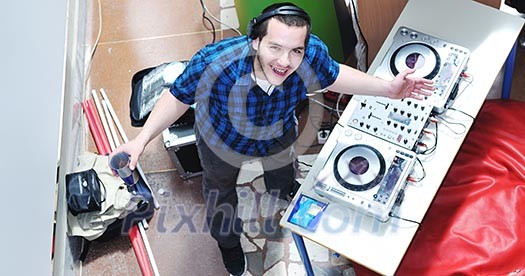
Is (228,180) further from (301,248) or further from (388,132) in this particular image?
(388,132)

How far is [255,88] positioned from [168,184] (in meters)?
1.00

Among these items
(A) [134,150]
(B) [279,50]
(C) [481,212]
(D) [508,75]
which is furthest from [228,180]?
(D) [508,75]

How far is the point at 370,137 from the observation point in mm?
2023

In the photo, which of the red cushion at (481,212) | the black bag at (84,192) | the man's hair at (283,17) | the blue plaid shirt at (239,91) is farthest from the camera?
the black bag at (84,192)

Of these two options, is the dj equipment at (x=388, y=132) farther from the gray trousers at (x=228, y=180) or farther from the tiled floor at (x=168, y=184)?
the tiled floor at (x=168, y=184)

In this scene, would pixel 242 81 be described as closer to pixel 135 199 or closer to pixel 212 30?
pixel 135 199

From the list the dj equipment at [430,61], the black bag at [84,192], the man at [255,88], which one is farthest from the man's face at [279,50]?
the black bag at [84,192]

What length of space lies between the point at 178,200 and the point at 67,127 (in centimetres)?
50

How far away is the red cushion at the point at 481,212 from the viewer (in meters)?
2.12

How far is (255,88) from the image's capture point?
1.79 m

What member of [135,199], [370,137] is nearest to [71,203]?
[135,199]

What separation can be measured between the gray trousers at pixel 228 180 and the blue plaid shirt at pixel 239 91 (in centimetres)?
7

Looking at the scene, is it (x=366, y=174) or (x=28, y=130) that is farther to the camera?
(x=28, y=130)

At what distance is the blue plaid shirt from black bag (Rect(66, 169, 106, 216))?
0.59m
